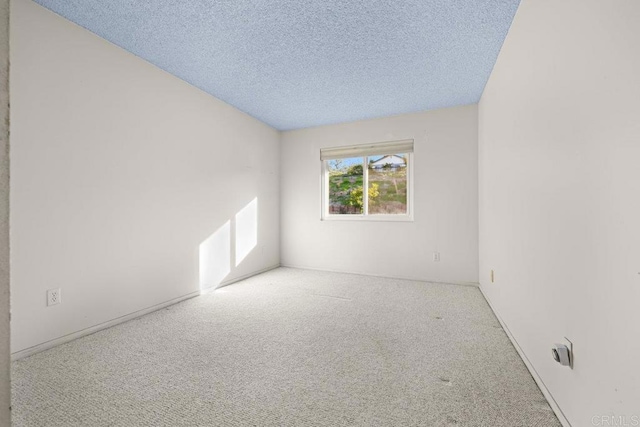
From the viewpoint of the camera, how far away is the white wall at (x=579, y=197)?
842mm

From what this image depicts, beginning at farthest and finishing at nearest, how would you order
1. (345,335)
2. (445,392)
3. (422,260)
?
(422,260) < (345,335) < (445,392)

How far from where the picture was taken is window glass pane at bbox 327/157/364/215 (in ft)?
13.7

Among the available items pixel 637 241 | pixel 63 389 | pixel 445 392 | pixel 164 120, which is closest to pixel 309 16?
pixel 164 120

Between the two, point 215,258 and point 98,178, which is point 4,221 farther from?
point 215,258

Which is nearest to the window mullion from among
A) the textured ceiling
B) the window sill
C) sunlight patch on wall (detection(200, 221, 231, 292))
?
the window sill

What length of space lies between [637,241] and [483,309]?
2039 millimetres

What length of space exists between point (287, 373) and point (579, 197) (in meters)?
1.67

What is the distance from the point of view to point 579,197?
1092 millimetres

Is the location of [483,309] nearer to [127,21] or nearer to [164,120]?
[164,120]

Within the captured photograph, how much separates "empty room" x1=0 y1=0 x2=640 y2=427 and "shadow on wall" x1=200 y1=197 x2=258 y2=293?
0.04m

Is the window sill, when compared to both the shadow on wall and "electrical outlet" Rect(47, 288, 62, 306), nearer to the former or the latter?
the shadow on wall

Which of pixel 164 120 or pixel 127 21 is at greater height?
pixel 127 21

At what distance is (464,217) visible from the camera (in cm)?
343

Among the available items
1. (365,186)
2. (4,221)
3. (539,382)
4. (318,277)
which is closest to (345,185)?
(365,186)
